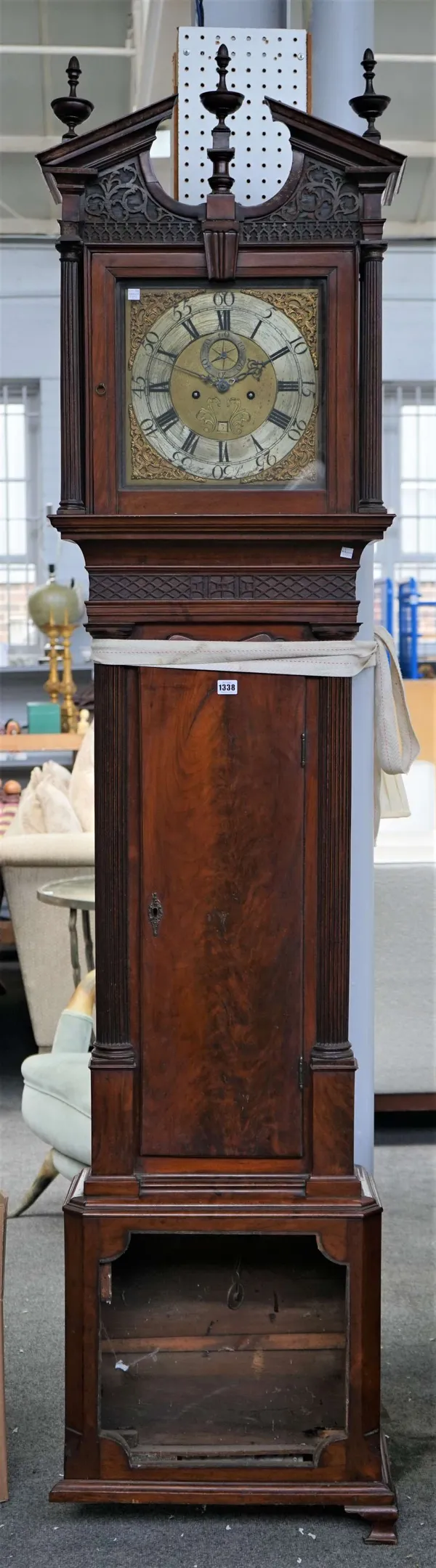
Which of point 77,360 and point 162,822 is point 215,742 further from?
point 77,360

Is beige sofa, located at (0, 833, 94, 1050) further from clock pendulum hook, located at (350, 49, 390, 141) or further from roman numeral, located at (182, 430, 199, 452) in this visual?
clock pendulum hook, located at (350, 49, 390, 141)

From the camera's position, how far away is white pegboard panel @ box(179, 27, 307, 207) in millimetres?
2328

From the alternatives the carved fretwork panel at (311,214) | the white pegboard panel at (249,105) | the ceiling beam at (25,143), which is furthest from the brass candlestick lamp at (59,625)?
the carved fretwork panel at (311,214)

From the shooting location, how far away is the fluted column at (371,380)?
2.13 meters

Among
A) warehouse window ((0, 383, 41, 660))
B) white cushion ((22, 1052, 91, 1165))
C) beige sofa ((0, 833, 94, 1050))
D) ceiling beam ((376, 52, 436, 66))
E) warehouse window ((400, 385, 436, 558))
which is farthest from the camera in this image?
warehouse window ((400, 385, 436, 558))

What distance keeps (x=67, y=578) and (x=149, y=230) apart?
7.86 meters

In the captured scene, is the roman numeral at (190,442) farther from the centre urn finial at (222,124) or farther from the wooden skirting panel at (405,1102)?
the wooden skirting panel at (405,1102)

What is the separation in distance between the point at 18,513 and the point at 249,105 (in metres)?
8.05

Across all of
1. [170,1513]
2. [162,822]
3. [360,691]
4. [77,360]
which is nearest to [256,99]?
[77,360]

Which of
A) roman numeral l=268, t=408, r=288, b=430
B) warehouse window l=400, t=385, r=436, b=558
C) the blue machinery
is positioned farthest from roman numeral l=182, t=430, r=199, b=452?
warehouse window l=400, t=385, r=436, b=558

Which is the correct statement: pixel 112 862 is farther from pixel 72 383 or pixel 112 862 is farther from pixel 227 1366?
pixel 227 1366

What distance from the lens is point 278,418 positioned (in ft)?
7.04

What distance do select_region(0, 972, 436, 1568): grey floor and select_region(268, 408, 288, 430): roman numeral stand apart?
66.6 inches

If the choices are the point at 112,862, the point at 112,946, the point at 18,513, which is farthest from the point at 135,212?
the point at 18,513
